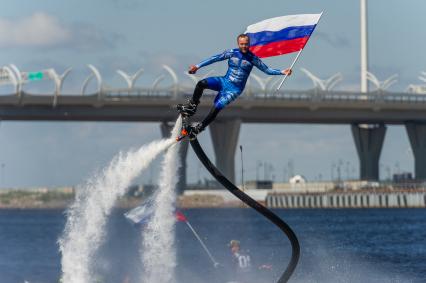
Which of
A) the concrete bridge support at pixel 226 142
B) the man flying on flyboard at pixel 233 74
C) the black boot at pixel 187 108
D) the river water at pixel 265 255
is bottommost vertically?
the river water at pixel 265 255

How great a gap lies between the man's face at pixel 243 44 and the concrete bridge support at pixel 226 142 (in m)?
117

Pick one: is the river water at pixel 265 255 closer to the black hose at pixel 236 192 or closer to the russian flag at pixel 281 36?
the black hose at pixel 236 192

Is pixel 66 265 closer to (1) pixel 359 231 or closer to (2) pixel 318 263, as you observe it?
(2) pixel 318 263

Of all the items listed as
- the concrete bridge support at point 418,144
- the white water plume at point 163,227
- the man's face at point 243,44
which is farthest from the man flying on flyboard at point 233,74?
the concrete bridge support at point 418,144

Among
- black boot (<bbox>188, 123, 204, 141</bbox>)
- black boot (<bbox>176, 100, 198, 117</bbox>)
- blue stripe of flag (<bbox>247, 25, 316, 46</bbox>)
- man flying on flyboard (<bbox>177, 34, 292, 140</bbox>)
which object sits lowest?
black boot (<bbox>188, 123, 204, 141</bbox>)

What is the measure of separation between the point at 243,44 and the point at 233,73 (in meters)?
0.73

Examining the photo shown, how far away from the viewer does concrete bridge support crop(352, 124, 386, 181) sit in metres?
168

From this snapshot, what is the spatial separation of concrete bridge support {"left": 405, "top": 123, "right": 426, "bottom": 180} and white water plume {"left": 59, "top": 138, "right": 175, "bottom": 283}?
13199 centimetres

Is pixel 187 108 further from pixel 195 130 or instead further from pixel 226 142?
pixel 226 142

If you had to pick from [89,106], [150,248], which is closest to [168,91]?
[89,106]

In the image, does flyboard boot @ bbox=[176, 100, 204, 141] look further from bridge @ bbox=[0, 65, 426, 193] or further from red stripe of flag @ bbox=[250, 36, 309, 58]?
bridge @ bbox=[0, 65, 426, 193]

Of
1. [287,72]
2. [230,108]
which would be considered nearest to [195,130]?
[287,72]

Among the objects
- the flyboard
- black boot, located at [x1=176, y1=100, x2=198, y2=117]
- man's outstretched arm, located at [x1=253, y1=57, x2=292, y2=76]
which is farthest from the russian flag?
the flyboard

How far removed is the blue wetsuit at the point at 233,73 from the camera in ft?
86.5
